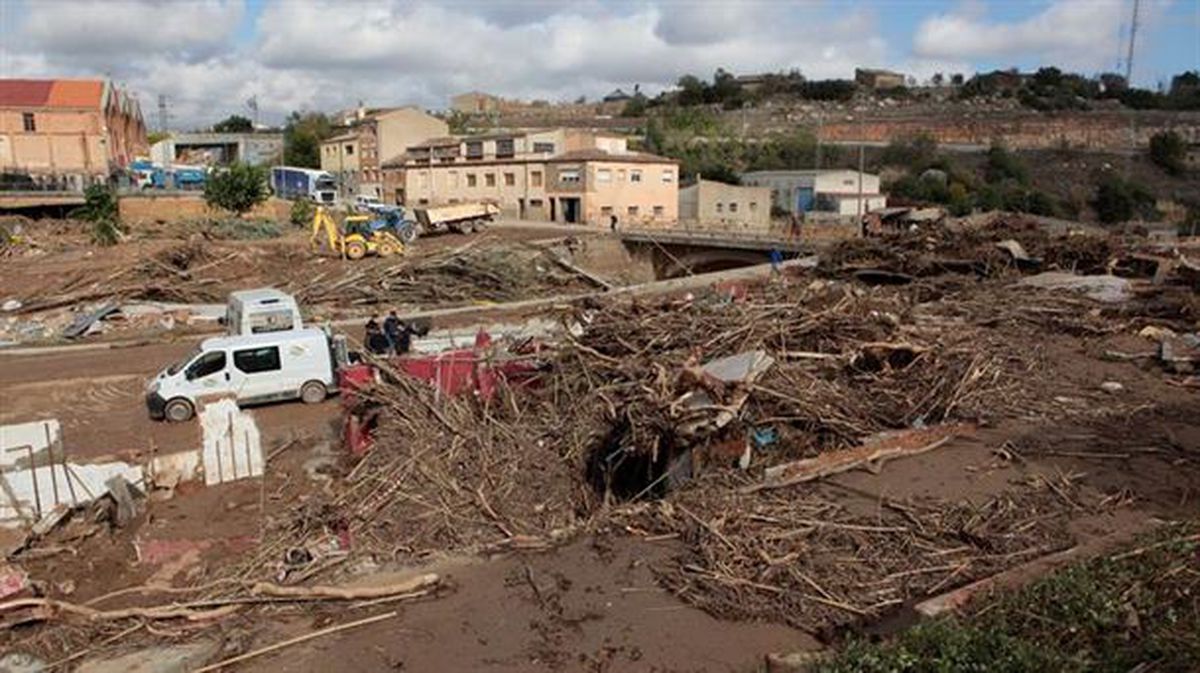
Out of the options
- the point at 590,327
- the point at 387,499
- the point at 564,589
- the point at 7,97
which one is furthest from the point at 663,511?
the point at 7,97

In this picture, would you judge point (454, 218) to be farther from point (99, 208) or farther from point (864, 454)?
point (864, 454)

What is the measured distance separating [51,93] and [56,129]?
112 inches

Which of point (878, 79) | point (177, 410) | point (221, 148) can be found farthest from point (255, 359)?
point (878, 79)

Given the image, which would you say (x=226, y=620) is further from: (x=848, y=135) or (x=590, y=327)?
(x=848, y=135)

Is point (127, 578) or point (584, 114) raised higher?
point (584, 114)

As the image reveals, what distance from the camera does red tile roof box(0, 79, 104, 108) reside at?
2409 inches

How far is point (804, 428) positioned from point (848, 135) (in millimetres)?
105773

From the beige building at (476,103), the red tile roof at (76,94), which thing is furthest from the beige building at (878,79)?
the red tile roof at (76,94)

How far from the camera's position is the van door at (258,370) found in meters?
15.3

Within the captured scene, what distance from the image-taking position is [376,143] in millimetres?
72625

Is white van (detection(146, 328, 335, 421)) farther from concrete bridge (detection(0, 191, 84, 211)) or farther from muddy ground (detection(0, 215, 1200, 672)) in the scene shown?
concrete bridge (detection(0, 191, 84, 211))

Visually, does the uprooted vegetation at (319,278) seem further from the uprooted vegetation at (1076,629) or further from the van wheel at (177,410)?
the uprooted vegetation at (1076,629)

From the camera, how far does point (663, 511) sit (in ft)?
Answer: 25.3

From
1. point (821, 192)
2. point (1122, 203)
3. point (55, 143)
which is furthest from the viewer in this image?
point (1122, 203)
